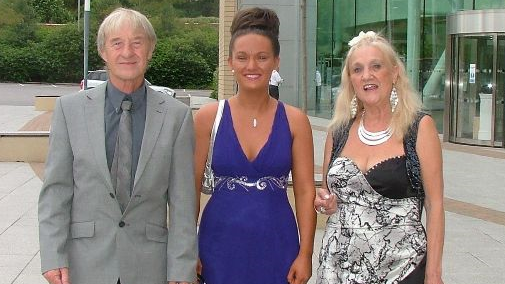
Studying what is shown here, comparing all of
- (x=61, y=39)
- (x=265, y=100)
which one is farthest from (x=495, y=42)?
(x=61, y=39)

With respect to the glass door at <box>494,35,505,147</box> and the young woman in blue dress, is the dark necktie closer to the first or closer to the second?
the young woman in blue dress

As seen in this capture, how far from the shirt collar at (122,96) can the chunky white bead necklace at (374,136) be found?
909 millimetres

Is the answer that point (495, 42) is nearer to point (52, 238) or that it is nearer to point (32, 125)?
point (32, 125)

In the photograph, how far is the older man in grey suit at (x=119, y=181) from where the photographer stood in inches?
114

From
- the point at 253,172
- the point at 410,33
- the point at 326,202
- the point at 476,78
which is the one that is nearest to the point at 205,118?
the point at 253,172

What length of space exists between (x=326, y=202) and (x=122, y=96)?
3.06 feet

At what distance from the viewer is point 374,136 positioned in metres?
3.11

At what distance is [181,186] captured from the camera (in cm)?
301

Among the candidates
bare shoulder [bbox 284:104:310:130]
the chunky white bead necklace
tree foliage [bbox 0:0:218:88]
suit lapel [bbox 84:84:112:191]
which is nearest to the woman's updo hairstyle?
bare shoulder [bbox 284:104:310:130]

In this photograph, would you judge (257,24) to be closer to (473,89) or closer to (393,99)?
(393,99)

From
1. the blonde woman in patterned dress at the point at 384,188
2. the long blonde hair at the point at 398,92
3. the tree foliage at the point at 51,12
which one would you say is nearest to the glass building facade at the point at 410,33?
the long blonde hair at the point at 398,92

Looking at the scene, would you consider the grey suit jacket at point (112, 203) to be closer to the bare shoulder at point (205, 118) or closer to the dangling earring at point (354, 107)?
the bare shoulder at point (205, 118)

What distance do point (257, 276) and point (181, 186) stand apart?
56 cm

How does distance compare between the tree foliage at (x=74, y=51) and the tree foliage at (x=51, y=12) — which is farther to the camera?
the tree foliage at (x=51, y=12)
